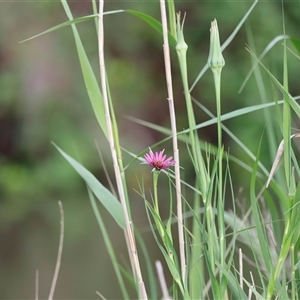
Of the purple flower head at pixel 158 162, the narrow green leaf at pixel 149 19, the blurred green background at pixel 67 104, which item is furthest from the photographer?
the blurred green background at pixel 67 104

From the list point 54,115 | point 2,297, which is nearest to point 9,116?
point 54,115

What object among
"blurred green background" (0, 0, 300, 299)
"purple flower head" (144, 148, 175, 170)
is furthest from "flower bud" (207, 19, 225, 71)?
"blurred green background" (0, 0, 300, 299)

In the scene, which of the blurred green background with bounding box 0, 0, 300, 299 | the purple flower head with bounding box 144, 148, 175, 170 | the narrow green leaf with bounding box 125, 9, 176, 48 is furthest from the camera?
the blurred green background with bounding box 0, 0, 300, 299

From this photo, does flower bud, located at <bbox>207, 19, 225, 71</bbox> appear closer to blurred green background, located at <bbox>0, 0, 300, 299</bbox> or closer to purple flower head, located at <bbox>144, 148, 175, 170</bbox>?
purple flower head, located at <bbox>144, 148, 175, 170</bbox>

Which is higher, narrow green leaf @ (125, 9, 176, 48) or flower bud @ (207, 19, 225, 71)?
narrow green leaf @ (125, 9, 176, 48)

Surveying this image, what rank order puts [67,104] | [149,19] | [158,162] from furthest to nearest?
[67,104]
[149,19]
[158,162]

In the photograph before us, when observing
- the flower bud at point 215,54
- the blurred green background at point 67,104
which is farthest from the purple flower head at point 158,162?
the blurred green background at point 67,104

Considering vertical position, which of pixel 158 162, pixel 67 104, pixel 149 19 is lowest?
pixel 67 104

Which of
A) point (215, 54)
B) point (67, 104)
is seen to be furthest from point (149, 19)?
point (67, 104)

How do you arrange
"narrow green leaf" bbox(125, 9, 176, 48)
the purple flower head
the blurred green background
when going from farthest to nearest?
the blurred green background < "narrow green leaf" bbox(125, 9, 176, 48) < the purple flower head

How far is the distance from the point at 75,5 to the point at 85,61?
A: 2.67 meters

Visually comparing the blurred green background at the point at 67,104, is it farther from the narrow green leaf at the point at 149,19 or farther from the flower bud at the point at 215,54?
the flower bud at the point at 215,54

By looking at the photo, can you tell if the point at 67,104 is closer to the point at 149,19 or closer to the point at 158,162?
the point at 149,19

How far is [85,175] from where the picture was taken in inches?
28.1
